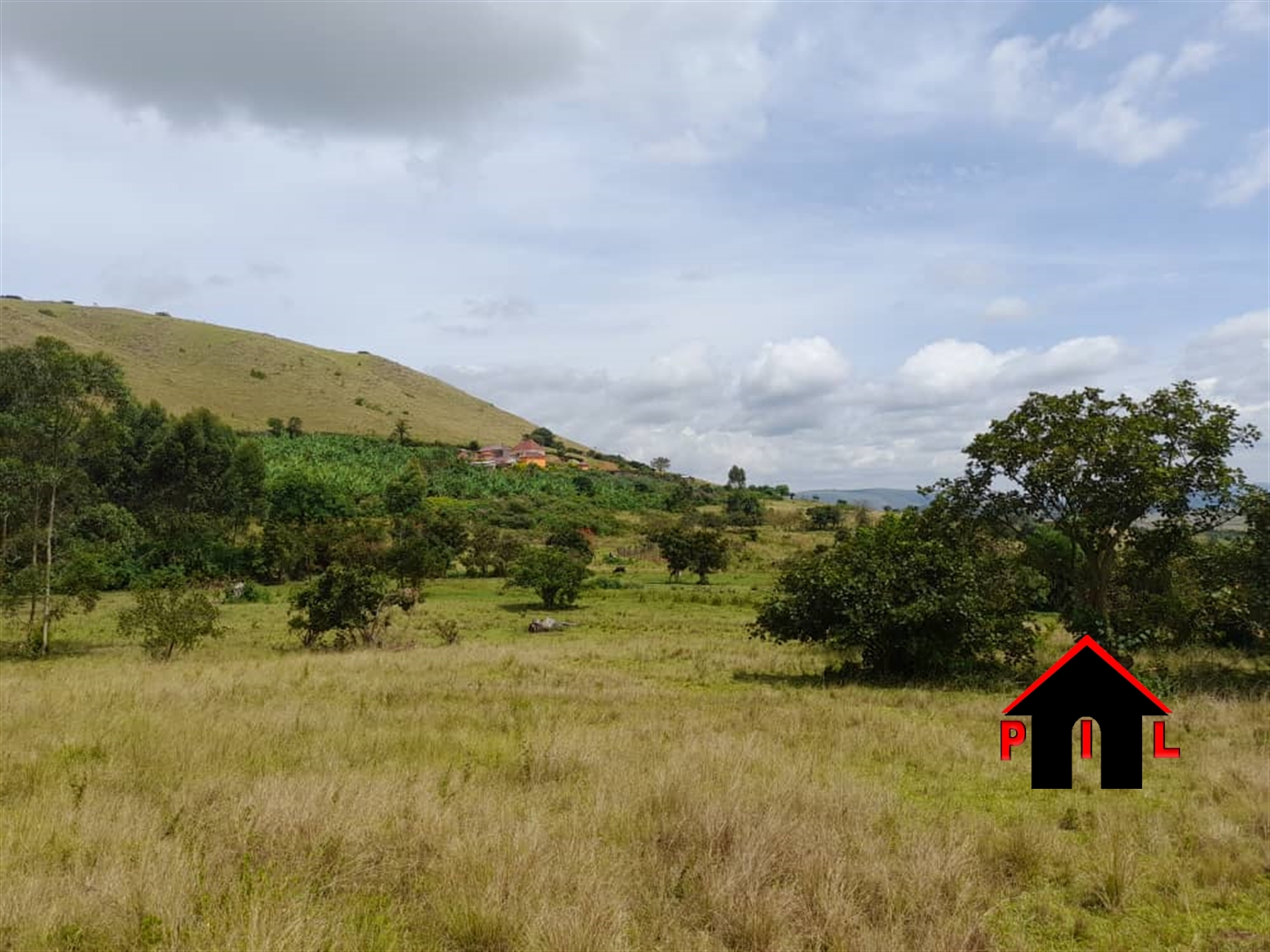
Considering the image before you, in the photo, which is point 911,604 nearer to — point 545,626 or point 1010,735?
point 1010,735

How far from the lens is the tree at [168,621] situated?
74.7 feet

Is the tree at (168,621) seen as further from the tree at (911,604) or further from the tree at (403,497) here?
the tree at (403,497)

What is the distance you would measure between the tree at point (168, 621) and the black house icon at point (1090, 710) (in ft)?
75.8

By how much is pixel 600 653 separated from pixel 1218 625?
17834 mm

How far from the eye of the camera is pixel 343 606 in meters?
26.7

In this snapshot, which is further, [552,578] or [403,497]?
[403,497]

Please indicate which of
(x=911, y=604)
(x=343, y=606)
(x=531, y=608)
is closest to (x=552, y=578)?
(x=531, y=608)

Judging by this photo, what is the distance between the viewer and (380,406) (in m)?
154

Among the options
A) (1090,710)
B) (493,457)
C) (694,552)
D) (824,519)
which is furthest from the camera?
(493,457)

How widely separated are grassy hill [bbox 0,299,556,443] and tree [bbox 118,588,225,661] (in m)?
102

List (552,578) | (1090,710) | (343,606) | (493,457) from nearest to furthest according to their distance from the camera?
(1090,710), (343,606), (552,578), (493,457)

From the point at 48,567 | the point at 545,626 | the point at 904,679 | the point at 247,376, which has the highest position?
the point at 247,376

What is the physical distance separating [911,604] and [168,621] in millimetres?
21394

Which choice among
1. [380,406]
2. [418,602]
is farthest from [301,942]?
[380,406]
